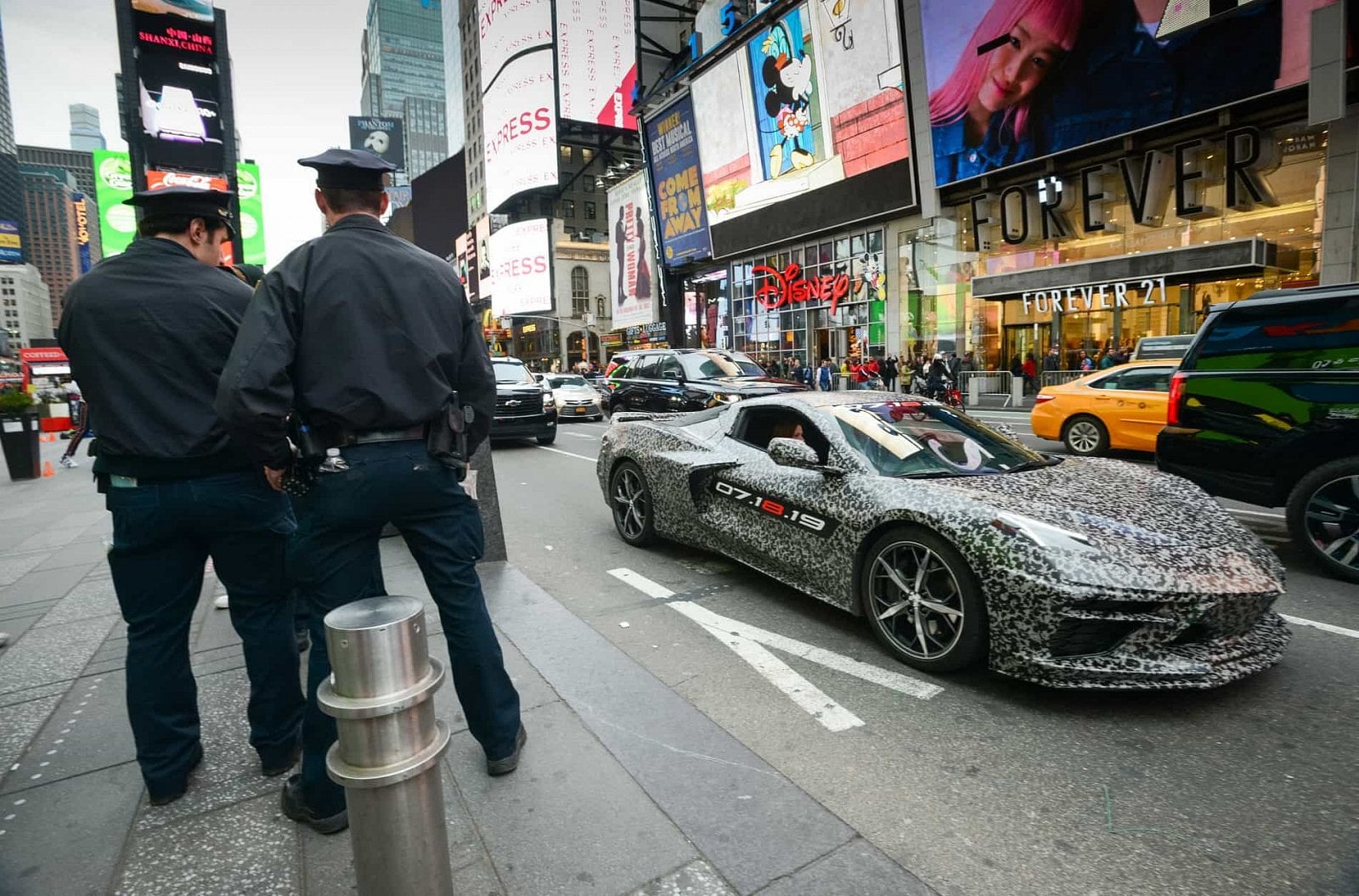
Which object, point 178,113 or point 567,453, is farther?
point 178,113

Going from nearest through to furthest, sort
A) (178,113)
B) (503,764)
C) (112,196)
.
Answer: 1. (503,764)
2. (178,113)
3. (112,196)

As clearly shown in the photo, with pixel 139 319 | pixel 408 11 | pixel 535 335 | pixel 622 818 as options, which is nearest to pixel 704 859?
pixel 622 818

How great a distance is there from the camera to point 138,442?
7.38ft

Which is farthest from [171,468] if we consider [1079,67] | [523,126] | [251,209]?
[523,126]

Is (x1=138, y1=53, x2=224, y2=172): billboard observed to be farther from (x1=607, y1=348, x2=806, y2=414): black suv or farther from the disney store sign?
the disney store sign

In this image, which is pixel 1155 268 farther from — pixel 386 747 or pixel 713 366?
pixel 386 747

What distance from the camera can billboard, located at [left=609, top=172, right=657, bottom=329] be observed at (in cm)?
5038

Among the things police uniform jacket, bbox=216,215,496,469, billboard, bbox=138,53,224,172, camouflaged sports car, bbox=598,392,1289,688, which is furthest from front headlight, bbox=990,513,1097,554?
billboard, bbox=138,53,224,172

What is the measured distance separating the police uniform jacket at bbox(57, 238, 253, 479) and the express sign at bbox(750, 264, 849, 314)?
100ft

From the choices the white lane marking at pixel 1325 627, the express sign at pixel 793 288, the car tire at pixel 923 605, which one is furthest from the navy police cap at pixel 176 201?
the express sign at pixel 793 288

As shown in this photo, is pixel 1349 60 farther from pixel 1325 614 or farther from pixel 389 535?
pixel 389 535

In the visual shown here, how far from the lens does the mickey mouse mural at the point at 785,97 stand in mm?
28656

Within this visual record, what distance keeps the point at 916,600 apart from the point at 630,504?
117 inches

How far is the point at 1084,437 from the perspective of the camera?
10.7 metres
